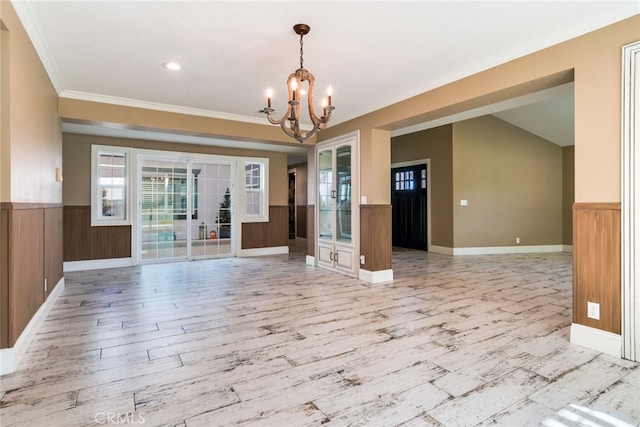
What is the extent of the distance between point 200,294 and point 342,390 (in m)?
2.75

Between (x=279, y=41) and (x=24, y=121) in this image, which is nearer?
(x=24, y=121)

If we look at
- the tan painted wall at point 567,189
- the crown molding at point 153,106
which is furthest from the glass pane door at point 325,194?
the tan painted wall at point 567,189

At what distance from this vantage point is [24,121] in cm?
256

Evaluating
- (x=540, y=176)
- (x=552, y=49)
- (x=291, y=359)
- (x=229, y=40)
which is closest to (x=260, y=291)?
(x=291, y=359)

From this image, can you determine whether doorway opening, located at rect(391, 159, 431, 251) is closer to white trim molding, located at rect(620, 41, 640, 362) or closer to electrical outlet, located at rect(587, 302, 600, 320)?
electrical outlet, located at rect(587, 302, 600, 320)

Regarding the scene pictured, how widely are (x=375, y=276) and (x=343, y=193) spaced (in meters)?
1.45

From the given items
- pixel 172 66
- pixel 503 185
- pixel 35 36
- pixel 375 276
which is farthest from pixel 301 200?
pixel 35 36

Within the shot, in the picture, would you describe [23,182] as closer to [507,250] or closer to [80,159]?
[80,159]

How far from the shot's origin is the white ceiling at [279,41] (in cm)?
239

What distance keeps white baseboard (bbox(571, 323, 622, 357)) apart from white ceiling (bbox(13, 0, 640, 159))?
2299mm

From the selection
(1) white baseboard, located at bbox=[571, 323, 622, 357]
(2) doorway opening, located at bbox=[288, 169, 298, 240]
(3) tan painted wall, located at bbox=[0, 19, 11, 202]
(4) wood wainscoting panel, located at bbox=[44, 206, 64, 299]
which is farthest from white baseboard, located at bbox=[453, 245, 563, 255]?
(3) tan painted wall, located at bbox=[0, 19, 11, 202]

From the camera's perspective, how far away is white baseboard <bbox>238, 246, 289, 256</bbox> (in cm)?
764

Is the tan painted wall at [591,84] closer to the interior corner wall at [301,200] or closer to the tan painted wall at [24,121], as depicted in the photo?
the tan painted wall at [24,121]

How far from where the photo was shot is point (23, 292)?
2545 millimetres
